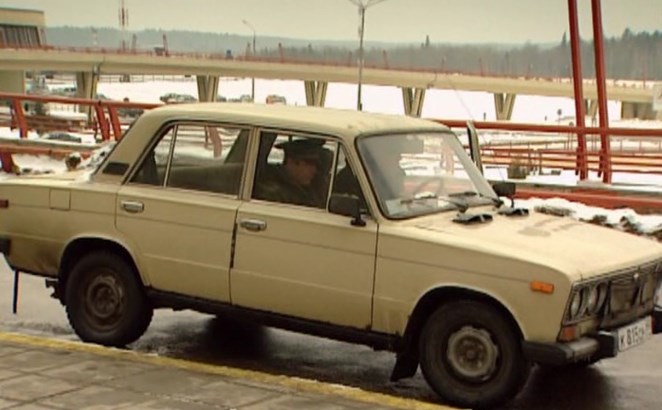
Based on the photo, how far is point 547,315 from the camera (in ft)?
19.5

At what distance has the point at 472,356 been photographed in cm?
627

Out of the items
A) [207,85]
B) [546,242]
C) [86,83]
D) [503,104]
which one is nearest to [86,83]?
[86,83]

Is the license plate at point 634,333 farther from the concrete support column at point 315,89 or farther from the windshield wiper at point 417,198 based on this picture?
the concrete support column at point 315,89

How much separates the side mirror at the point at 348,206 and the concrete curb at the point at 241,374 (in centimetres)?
96

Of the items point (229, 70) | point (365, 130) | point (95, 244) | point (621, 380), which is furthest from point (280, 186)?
point (229, 70)

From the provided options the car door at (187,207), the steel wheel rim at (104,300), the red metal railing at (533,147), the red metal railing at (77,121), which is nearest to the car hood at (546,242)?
the car door at (187,207)

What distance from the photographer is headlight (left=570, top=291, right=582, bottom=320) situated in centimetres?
596

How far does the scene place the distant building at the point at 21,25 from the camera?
4033 inches

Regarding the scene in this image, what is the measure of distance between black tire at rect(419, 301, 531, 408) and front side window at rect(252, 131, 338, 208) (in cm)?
109

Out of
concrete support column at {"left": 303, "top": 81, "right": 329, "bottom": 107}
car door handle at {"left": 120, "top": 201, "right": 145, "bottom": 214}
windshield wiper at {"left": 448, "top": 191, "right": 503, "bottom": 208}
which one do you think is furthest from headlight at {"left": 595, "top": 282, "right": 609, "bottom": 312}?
concrete support column at {"left": 303, "top": 81, "right": 329, "bottom": 107}

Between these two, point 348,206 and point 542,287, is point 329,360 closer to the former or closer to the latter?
point 348,206

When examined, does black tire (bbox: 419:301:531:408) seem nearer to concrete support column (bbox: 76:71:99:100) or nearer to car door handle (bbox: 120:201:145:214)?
car door handle (bbox: 120:201:145:214)

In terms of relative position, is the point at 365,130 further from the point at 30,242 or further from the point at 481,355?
the point at 30,242

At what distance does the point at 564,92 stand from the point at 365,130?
175 feet
